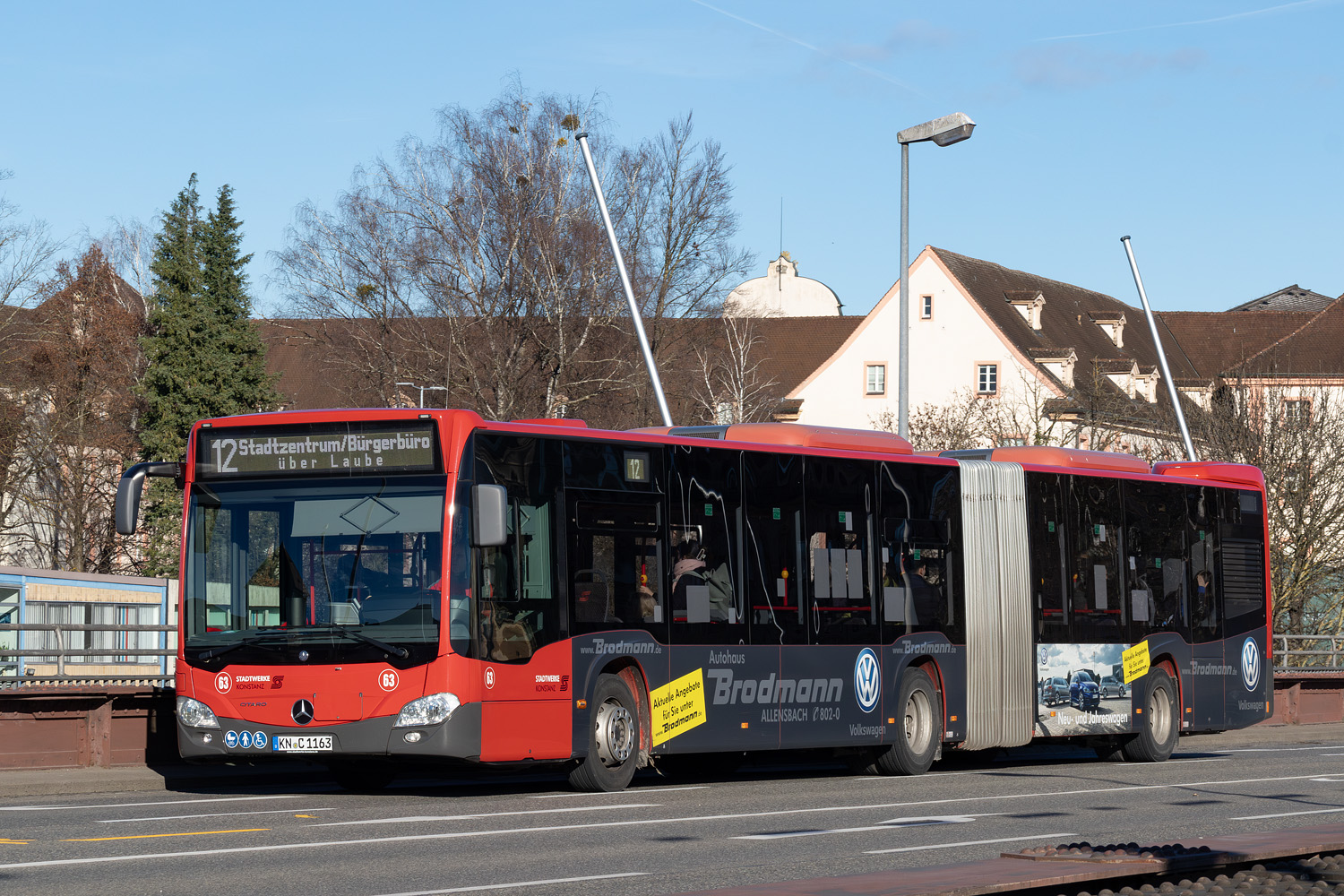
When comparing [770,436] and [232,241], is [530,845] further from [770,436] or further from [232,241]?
[232,241]

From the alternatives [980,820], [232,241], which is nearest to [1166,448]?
[232,241]

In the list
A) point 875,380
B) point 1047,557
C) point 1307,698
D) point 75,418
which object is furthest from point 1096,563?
point 875,380

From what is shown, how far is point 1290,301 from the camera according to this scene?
110 m

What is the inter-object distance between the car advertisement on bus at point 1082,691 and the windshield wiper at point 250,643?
32.1ft

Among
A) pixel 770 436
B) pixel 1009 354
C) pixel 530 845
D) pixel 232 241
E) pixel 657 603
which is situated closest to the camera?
pixel 530 845

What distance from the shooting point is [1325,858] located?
9.61m

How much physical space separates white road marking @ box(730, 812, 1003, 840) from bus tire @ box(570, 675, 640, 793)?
3.04 meters

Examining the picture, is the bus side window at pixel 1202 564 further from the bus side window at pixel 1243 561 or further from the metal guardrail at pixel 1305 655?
the metal guardrail at pixel 1305 655

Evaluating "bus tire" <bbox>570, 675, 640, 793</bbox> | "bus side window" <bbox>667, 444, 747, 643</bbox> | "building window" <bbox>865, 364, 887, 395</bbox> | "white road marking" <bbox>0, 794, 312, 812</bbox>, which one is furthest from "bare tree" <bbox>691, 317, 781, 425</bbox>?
"white road marking" <bbox>0, 794, 312, 812</bbox>

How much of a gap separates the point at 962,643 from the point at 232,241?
153 ft

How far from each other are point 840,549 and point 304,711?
6279mm

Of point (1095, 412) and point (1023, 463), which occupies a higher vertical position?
point (1095, 412)

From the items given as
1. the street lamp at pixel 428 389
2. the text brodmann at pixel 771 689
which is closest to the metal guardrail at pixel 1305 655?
the text brodmann at pixel 771 689

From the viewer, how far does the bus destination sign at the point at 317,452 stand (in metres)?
15.2
